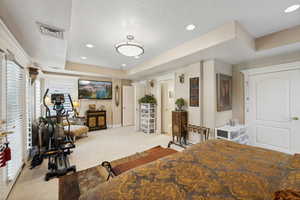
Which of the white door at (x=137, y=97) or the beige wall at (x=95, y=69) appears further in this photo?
the white door at (x=137, y=97)

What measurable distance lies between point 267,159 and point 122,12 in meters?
2.64

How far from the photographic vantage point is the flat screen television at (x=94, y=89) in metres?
5.34

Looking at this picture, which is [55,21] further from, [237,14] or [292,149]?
[292,149]

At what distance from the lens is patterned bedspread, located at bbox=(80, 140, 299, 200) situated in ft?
2.63

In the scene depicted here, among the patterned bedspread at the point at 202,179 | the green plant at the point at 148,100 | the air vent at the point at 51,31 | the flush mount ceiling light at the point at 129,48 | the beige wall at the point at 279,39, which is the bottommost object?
the patterned bedspread at the point at 202,179

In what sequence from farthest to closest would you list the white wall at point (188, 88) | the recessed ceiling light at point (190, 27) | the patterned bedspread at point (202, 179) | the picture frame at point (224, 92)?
1. the white wall at point (188, 88)
2. the picture frame at point (224, 92)
3. the recessed ceiling light at point (190, 27)
4. the patterned bedspread at point (202, 179)

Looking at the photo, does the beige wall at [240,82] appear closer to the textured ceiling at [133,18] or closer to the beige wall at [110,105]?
the textured ceiling at [133,18]

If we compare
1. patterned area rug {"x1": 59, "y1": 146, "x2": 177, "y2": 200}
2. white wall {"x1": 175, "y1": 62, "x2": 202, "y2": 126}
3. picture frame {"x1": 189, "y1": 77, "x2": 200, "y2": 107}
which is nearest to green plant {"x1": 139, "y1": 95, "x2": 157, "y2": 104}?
white wall {"x1": 175, "y1": 62, "x2": 202, "y2": 126}

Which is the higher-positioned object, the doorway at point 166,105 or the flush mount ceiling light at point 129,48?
the flush mount ceiling light at point 129,48

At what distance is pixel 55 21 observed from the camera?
1.69m

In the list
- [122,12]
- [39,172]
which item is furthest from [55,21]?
[39,172]

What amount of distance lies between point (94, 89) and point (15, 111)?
139 inches

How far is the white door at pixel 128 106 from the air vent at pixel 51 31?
4141 mm

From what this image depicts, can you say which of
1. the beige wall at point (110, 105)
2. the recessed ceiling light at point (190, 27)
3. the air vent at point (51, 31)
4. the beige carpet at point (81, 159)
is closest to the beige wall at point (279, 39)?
the recessed ceiling light at point (190, 27)
